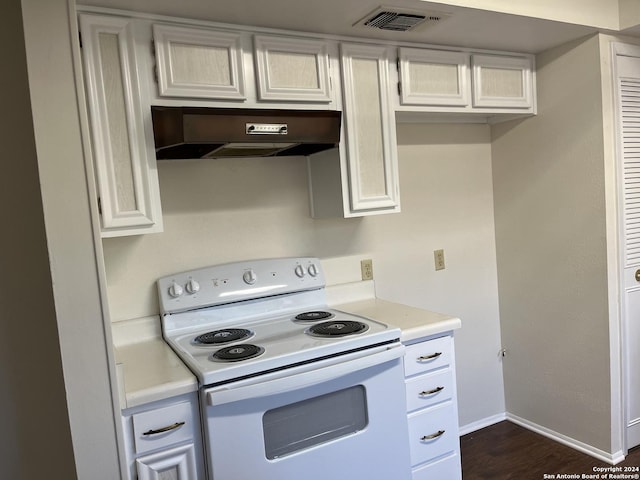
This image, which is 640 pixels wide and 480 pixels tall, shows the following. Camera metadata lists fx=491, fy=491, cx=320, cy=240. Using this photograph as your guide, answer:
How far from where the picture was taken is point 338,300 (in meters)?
2.47

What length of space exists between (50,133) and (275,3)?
928mm

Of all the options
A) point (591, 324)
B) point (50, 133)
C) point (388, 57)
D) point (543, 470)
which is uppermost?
point (388, 57)

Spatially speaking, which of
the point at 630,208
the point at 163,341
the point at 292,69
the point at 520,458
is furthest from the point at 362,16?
the point at 520,458

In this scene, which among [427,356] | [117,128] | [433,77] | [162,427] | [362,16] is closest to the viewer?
[162,427]

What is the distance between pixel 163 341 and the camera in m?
2.03

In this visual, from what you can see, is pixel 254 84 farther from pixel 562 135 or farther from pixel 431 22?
pixel 562 135

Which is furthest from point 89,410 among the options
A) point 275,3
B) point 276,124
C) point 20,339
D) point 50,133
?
point 275,3

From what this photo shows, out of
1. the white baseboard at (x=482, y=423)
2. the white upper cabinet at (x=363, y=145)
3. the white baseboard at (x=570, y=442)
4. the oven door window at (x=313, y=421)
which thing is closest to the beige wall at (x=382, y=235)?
the white baseboard at (x=482, y=423)

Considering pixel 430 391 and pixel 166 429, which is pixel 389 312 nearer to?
pixel 430 391

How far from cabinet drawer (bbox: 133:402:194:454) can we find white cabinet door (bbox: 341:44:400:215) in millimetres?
1096

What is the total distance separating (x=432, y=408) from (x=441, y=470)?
285mm

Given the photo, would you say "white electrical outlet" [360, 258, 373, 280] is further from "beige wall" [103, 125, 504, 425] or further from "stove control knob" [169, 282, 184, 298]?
"stove control knob" [169, 282, 184, 298]

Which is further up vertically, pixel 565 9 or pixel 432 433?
pixel 565 9

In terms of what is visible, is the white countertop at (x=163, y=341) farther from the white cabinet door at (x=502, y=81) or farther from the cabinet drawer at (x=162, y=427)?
the white cabinet door at (x=502, y=81)
